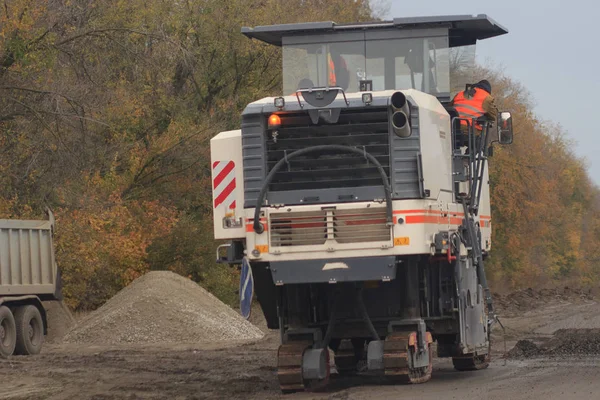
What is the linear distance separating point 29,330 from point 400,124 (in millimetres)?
11644

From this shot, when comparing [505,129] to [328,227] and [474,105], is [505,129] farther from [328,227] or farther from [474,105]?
[328,227]

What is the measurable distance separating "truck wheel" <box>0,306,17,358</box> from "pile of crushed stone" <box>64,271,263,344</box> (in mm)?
3778

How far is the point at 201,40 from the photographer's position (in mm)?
38656

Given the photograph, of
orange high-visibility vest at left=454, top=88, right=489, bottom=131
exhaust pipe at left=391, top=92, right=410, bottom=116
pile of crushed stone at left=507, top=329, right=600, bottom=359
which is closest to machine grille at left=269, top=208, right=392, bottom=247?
exhaust pipe at left=391, top=92, right=410, bottom=116

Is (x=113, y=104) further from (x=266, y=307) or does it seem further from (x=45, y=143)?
(x=266, y=307)

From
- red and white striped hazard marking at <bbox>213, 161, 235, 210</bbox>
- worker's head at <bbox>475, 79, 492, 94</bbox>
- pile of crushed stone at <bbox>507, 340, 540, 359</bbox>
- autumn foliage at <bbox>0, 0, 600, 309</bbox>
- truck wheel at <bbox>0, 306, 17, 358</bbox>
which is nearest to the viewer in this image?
red and white striped hazard marking at <bbox>213, 161, 235, 210</bbox>

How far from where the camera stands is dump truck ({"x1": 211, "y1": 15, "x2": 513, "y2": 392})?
40.6 ft

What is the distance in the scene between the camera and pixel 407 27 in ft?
46.4

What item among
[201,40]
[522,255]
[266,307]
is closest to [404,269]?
[266,307]

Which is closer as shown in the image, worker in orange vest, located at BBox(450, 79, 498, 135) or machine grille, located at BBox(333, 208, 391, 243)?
machine grille, located at BBox(333, 208, 391, 243)

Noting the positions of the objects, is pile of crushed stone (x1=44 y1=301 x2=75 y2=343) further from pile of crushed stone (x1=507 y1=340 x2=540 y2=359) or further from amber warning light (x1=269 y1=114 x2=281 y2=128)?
amber warning light (x1=269 y1=114 x2=281 y2=128)

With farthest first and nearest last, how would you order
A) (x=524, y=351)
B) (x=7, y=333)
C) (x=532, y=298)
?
(x=532, y=298)
(x=7, y=333)
(x=524, y=351)

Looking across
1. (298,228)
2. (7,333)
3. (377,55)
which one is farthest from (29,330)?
(298,228)

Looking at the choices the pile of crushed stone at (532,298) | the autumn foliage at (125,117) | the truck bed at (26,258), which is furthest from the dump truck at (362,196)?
the pile of crushed stone at (532,298)
